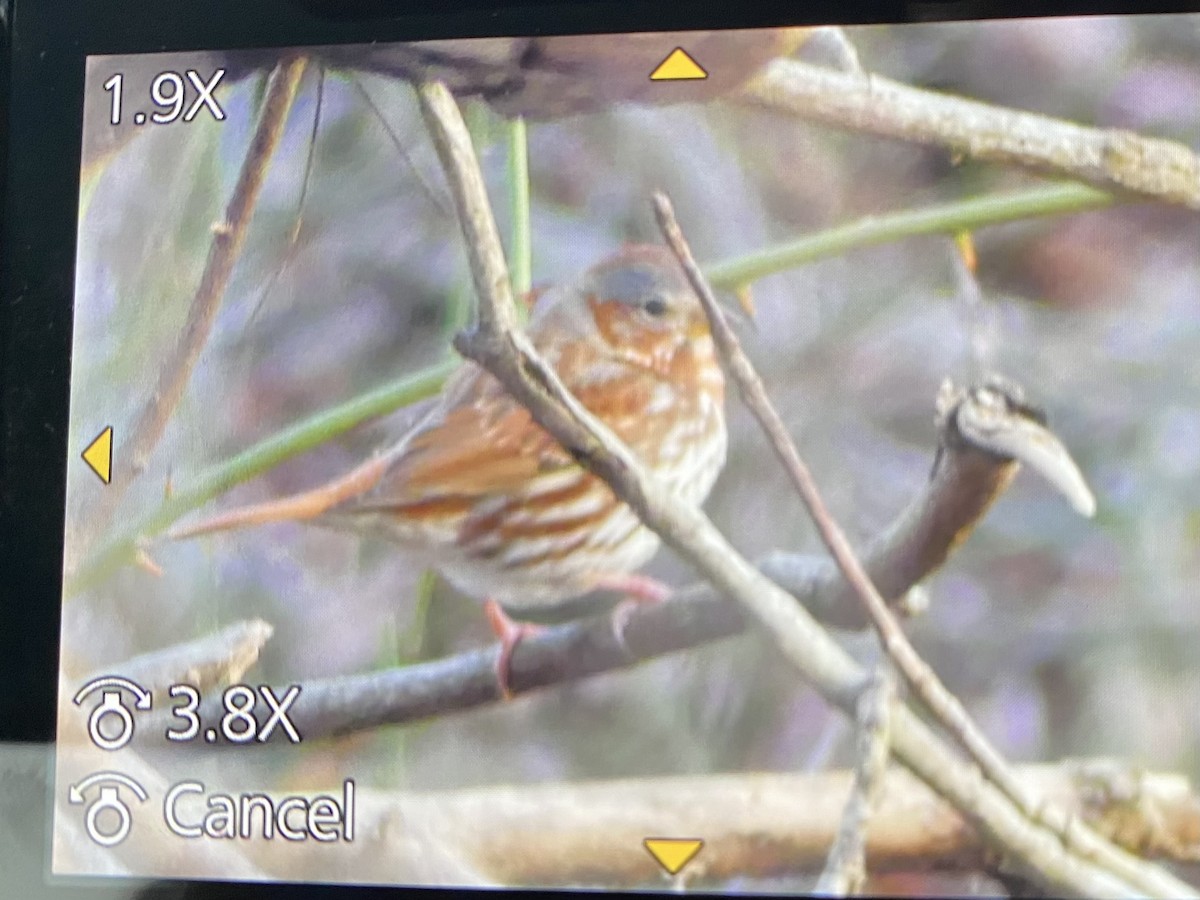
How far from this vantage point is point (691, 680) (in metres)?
0.66

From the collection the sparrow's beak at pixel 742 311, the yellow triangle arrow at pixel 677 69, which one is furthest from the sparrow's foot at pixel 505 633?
the yellow triangle arrow at pixel 677 69

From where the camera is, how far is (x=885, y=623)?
65 centimetres

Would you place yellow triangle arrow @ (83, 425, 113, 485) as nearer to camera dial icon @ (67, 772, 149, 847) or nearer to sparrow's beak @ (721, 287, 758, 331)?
camera dial icon @ (67, 772, 149, 847)

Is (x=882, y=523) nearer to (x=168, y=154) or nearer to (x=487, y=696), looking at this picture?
(x=487, y=696)

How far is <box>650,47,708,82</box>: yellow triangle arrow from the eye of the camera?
27.4 inches

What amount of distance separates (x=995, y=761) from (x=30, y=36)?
76 cm

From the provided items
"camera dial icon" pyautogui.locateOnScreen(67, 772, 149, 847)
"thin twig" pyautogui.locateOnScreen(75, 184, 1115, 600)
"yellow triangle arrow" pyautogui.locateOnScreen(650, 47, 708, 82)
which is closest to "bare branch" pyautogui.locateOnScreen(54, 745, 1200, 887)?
"camera dial icon" pyautogui.locateOnScreen(67, 772, 149, 847)

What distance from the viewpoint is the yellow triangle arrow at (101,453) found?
0.71 metres

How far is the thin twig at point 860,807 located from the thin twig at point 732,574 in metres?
0.01

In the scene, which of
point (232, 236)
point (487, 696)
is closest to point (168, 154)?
point (232, 236)

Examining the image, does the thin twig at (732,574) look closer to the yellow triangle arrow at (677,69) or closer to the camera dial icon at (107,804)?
the yellow triangle arrow at (677,69)

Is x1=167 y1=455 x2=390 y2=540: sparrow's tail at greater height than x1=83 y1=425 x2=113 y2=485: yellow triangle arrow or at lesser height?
lesser

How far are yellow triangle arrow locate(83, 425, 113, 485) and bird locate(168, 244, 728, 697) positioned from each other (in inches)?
5.5

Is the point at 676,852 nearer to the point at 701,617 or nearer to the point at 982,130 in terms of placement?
the point at 701,617
